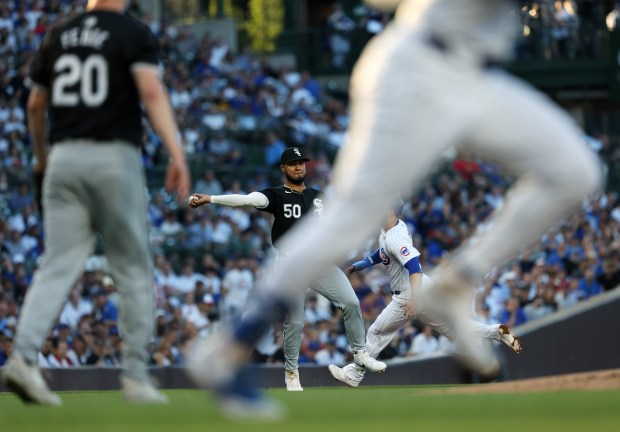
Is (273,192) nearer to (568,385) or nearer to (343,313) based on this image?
(343,313)

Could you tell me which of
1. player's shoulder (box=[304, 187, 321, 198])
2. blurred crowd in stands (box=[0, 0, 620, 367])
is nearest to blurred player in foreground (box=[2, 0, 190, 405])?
player's shoulder (box=[304, 187, 321, 198])

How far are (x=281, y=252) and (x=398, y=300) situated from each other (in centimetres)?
182

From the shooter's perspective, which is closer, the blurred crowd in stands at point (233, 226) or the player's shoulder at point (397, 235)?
the player's shoulder at point (397, 235)

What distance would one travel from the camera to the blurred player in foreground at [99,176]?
22.3ft

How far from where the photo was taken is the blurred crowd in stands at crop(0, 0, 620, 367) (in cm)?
1906

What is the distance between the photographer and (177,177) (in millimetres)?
6668

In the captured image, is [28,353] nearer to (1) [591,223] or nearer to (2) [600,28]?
(1) [591,223]

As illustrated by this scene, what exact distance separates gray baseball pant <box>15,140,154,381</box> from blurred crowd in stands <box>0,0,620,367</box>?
10.4m

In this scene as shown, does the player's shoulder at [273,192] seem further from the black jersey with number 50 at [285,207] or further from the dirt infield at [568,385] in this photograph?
the dirt infield at [568,385]

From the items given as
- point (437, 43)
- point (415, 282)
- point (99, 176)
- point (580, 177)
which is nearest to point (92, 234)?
point (99, 176)

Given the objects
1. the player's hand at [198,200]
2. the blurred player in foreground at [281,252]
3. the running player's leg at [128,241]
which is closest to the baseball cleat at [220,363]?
the running player's leg at [128,241]

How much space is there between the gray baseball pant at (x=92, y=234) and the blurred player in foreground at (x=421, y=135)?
1566 mm

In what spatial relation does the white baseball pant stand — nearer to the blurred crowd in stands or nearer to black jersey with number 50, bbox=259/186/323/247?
black jersey with number 50, bbox=259/186/323/247

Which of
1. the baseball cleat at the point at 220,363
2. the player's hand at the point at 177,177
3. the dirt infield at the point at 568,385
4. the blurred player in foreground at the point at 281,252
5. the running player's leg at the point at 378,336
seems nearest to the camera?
the baseball cleat at the point at 220,363
